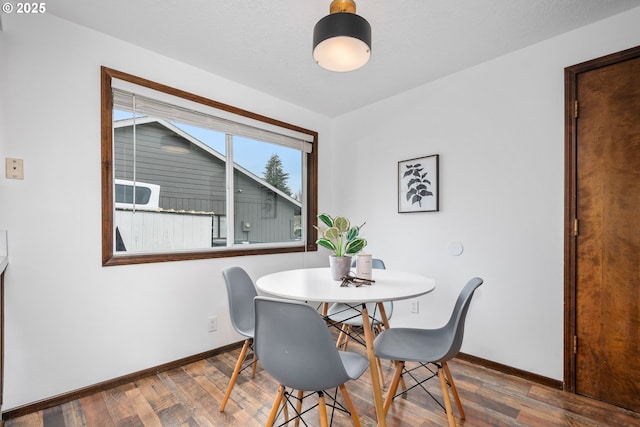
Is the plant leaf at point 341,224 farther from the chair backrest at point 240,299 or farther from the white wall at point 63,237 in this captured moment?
the white wall at point 63,237

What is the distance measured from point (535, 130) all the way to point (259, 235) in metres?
2.49

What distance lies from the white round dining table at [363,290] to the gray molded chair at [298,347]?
21 centimetres

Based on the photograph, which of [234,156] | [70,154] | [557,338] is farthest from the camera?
[234,156]

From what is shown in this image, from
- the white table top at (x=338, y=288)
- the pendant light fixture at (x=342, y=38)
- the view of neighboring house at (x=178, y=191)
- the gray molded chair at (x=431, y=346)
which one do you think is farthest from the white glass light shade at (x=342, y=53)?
the view of neighboring house at (x=178, y=191)

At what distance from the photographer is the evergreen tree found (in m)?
3.21

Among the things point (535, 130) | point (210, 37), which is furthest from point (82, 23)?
point (535, 130)

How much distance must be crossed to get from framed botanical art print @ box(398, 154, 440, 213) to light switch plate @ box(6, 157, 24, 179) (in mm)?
2796

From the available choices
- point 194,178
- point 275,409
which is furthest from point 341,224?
point 194,178

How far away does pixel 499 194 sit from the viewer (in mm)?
2330

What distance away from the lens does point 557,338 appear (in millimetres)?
2062

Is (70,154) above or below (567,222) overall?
above

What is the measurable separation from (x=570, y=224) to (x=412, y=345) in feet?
4.51

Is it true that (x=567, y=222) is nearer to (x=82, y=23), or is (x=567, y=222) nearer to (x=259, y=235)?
(x=259, y=235)

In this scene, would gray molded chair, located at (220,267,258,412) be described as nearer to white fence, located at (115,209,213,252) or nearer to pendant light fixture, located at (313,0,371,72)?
white fence, located at (115,209,213,252)
